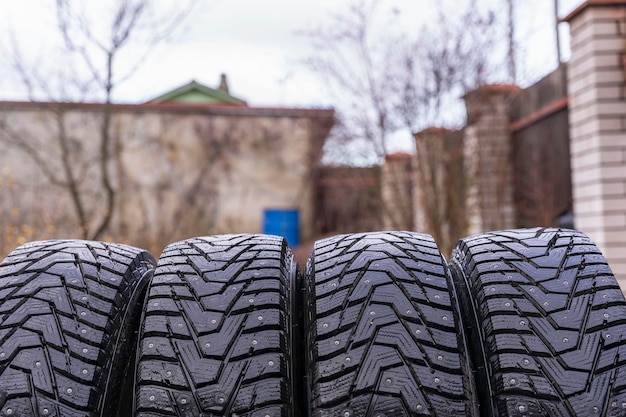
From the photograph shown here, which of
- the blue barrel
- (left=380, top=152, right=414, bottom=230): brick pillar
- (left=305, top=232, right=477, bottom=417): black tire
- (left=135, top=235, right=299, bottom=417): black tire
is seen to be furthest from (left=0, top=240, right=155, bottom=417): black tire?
the blue barrel

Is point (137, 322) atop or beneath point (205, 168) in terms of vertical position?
beneath

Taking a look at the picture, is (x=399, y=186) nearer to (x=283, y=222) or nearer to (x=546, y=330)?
(x=283, y=222)

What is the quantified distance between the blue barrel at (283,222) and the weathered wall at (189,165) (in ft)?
0.42

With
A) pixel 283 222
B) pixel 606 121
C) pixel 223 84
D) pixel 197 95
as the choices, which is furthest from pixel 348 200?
pixel 223 84

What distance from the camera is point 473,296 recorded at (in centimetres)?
147

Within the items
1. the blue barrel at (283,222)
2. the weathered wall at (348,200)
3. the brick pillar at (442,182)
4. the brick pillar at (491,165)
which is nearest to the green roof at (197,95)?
the blue barrel at (283,222)

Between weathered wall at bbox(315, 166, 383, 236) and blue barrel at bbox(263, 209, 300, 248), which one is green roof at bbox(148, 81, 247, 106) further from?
weathered wall at bbox(315, 166, 383, 236)

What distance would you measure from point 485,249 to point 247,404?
635 millimetres

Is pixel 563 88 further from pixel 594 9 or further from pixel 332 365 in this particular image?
pixel 332 365

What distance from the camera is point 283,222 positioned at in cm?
1756

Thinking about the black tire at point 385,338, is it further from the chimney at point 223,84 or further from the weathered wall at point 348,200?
the chimney at point 223,84

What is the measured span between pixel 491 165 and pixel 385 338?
29.6 feet

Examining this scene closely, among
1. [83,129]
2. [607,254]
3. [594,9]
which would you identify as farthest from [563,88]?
[83,129]

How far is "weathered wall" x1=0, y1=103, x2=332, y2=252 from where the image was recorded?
15.5 m
